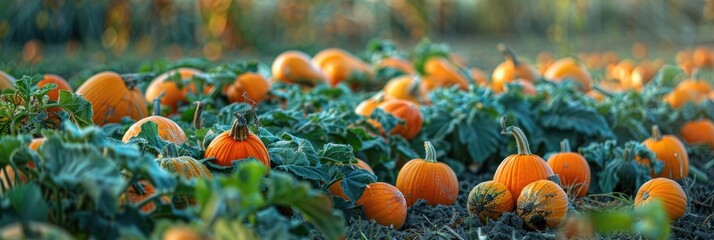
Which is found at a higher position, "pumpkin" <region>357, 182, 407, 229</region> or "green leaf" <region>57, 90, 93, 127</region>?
"green leaf" <region>57, 90, 93, 127</region>

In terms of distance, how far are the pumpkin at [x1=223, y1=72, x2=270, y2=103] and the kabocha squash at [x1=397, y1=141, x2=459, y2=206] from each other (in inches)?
44.0

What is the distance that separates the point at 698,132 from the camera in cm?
432

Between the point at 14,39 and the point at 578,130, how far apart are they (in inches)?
341

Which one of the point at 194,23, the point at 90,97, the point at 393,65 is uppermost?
the point at 90,97

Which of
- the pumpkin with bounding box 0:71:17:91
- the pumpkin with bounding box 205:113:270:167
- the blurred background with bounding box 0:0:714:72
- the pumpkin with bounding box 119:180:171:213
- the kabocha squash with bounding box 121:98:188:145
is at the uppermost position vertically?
the pumpkin with bounding box 119:180:171:213

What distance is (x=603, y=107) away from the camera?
13.3 feet

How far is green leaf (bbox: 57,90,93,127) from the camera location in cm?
248

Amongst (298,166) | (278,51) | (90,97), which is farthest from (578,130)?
(278,51)

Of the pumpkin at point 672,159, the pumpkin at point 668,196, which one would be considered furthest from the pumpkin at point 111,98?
the pumpkin at point 672,159

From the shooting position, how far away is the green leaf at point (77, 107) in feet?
8.13

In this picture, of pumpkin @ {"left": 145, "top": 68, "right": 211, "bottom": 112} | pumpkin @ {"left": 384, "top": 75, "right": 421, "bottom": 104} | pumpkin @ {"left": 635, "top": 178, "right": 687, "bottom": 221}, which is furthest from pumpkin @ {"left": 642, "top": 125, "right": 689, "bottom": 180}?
pumpkin @ {"left": 145, "top": 68, "right": 211, "bottom": 112}

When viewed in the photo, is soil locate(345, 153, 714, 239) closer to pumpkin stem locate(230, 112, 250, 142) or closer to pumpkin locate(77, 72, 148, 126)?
pumpkin stem locate(230, 112, 250, 142)

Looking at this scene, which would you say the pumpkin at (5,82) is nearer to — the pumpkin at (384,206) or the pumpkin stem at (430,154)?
the pumpkin at (384,206)

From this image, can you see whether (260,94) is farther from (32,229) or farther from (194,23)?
(194,23)
